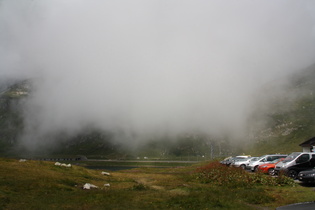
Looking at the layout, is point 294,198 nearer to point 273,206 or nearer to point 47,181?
point 273,206

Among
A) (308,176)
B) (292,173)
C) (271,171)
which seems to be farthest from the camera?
(271,171)

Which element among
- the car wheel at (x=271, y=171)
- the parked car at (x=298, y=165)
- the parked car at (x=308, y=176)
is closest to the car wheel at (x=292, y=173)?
the parked car at (x=298, y=165)

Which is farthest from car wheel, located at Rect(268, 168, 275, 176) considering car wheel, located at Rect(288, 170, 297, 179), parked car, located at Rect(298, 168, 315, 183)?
parked car, located at Rect(298, 168, 315, 183)

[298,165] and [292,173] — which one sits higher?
[298,165]

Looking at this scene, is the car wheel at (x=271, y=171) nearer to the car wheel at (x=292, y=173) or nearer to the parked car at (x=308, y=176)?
the car wheel at (x=292, y=173)

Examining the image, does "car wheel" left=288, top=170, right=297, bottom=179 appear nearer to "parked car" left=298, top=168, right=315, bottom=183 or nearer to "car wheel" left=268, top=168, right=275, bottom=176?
"car wheel" left=268, top=168, right=275, bottom=176

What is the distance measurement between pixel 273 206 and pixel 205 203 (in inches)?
201

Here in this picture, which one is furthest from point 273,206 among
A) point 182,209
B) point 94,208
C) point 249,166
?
point 249,166

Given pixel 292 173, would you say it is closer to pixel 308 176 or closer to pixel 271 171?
pixel 308 176

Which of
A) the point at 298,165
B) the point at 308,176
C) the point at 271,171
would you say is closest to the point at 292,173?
the point at 298,165

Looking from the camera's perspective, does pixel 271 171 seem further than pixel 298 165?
Yes

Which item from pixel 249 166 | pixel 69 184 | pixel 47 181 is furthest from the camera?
pixel 249 166

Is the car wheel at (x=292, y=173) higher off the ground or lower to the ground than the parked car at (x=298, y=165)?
lower

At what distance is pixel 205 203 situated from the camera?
65.8ft
